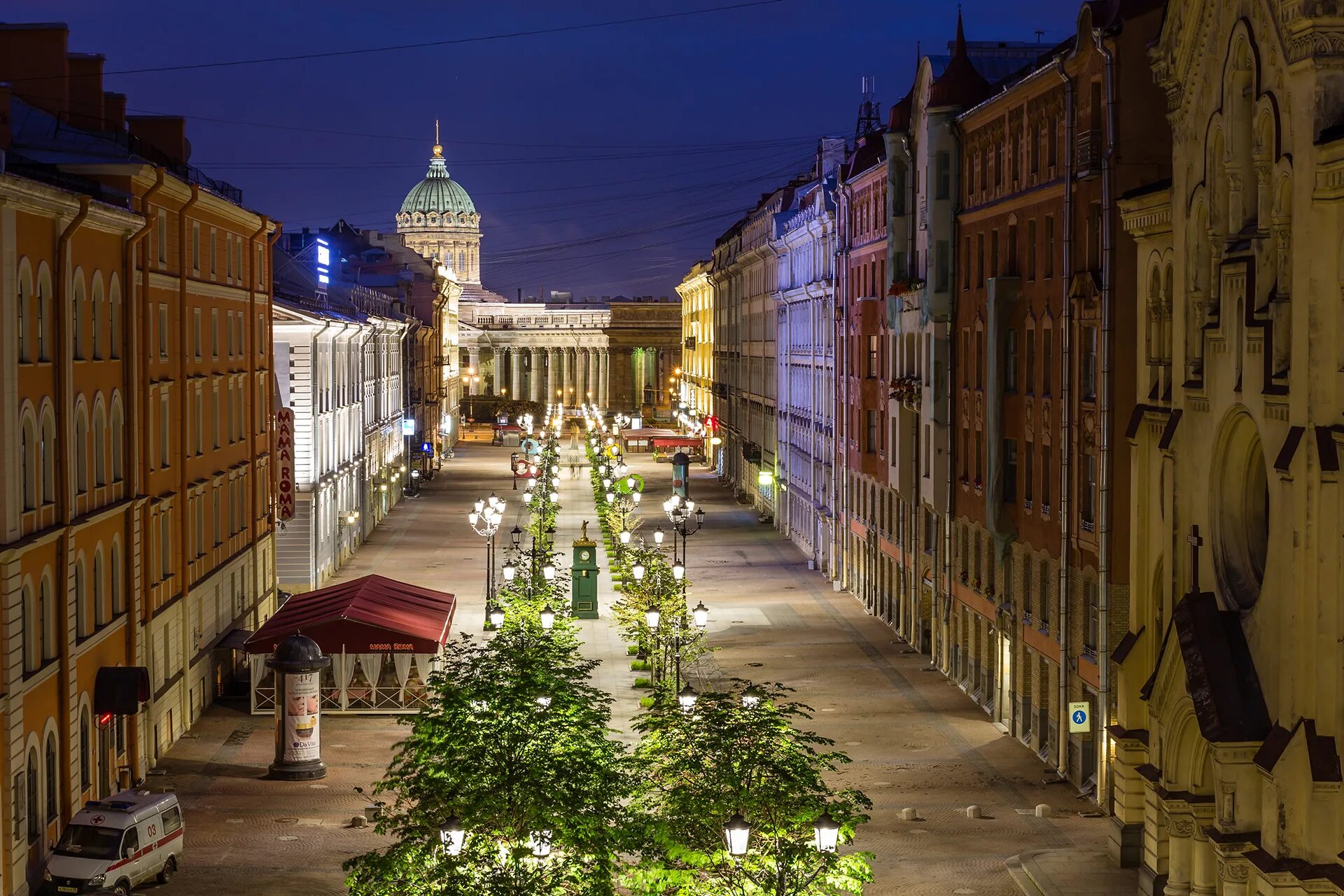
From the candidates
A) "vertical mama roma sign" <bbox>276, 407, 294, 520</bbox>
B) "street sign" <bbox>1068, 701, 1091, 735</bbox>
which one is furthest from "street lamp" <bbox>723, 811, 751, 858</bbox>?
"vertical mama roma sign" <bbox>276, 407, 294, 520</bbox>

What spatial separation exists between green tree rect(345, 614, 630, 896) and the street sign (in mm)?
13413

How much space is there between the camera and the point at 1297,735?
23031mm

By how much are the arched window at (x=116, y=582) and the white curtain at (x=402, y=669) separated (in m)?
8.97

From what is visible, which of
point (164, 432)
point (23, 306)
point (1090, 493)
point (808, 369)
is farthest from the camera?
point (808, 369)

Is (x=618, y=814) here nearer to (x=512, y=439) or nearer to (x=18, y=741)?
(x=18, y=741)

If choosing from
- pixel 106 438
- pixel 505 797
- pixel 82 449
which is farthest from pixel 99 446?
pixel 505 797

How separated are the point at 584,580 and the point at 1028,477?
71.9 ft

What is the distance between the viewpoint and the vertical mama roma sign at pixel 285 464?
6216 centimetres

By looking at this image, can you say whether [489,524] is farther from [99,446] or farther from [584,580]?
[99,446]

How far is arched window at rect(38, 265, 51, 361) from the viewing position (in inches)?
1305

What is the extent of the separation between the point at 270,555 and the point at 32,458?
2902 centimetres

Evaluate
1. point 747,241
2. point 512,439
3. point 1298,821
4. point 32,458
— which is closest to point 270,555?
point 32,458

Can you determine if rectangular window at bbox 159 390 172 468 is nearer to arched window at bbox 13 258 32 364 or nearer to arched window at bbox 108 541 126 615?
arched window at bbox 108 541 126 615

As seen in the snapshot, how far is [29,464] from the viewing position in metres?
32.3
